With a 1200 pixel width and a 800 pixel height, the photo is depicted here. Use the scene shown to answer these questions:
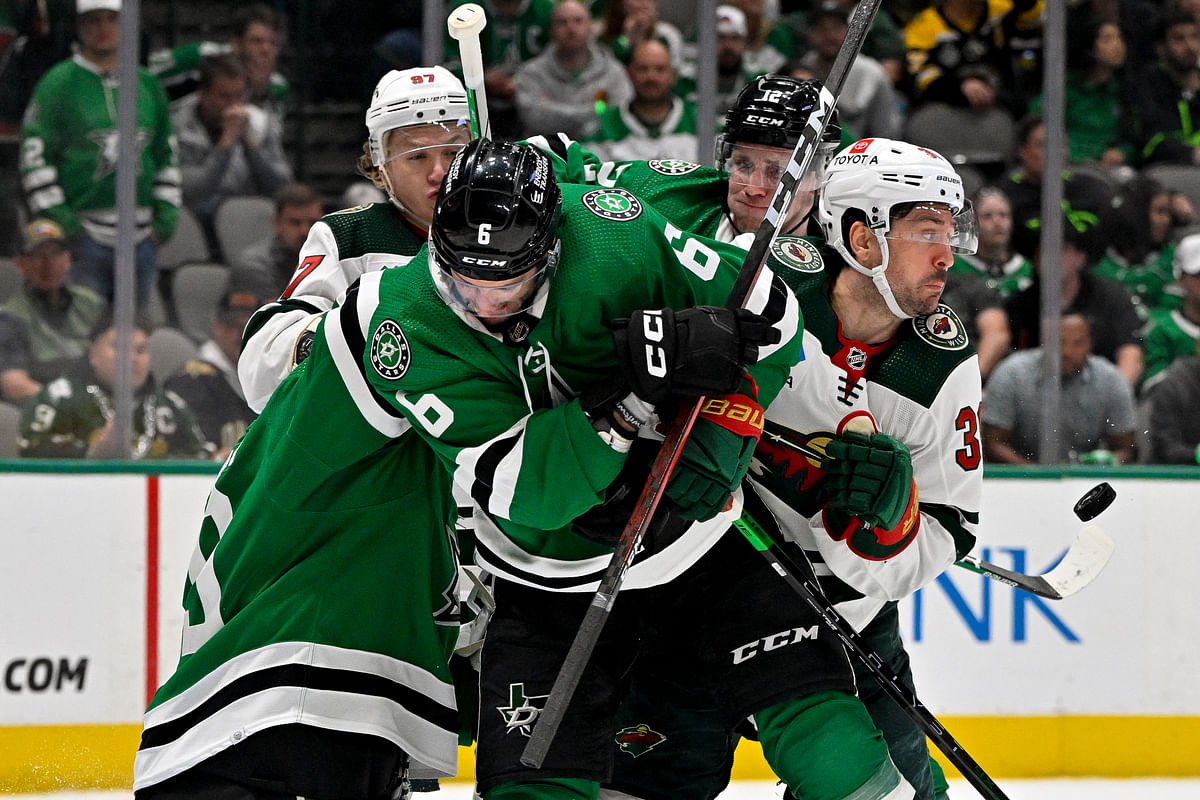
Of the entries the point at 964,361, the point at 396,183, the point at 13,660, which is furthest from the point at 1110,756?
the point at 13,660

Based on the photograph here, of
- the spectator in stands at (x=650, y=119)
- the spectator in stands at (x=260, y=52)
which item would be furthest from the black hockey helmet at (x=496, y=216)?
the spectator in stands at (x=260, y=52)

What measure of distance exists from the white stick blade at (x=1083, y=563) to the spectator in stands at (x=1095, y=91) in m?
2.15

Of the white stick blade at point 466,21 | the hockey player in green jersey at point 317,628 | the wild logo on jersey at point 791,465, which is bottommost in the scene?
the hockey player in green jersey at point 317,628

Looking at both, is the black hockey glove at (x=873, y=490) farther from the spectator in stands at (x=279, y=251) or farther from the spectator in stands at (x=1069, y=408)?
the spectator in stands at (x=279, y=251)

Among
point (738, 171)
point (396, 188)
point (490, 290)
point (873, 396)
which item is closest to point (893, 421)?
point (873, 396)

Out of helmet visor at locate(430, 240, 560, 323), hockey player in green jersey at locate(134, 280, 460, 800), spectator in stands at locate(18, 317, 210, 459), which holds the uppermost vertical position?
helmet visor at locate(430, 240, 560, 323)

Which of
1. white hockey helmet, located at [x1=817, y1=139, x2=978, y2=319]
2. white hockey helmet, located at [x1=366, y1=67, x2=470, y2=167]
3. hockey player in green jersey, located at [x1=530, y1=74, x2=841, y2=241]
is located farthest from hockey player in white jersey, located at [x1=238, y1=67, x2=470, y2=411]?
white hockey helmet, located at [x1=817, y1=139, x2=978, y2=319]

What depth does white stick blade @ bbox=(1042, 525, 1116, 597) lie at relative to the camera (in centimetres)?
275

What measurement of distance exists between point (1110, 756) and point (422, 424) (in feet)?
9.80

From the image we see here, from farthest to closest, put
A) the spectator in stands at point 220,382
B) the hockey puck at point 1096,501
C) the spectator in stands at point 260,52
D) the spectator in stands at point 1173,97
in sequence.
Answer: the spectator in stands at point 1173,97, the spectator in stands at point 260,52, the spectator in stands at point 220,382, the hockey puck at point 1096,501

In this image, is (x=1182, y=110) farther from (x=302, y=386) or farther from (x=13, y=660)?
(x=13, y=660)

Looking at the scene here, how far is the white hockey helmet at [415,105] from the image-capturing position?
112 inches

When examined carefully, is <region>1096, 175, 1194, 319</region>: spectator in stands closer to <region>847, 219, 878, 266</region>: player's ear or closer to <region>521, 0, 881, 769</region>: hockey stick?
<region>847, 219, 878, 266</region>: player's ear

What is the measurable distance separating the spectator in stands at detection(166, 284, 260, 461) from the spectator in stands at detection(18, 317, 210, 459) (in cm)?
3
